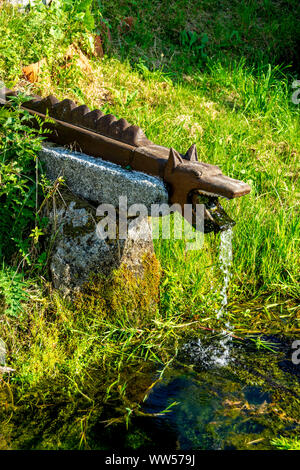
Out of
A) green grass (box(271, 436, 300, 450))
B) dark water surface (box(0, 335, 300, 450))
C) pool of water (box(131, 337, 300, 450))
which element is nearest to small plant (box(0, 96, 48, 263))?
dark water surface (box(0, 335, 300, 450))

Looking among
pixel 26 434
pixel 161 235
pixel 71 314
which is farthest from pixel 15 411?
pixel 161 235

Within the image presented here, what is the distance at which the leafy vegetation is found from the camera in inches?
138

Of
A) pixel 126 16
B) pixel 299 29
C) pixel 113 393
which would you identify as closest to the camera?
pixel 113 393

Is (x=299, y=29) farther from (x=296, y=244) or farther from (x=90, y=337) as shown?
(x=90, y=337)

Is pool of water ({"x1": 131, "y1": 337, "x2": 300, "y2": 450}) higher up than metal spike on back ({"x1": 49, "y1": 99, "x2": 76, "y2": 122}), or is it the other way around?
metal spike on back ({"x1": 49, "y1": 99, "x2": 76, "y2": 122})

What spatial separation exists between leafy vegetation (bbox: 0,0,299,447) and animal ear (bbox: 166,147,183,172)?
922 millimetres

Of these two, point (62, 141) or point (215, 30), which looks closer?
point (62, 141)

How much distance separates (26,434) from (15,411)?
0.20 meters

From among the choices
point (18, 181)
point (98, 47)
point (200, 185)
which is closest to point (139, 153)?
point (200, 185)

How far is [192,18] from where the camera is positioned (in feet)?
23.9

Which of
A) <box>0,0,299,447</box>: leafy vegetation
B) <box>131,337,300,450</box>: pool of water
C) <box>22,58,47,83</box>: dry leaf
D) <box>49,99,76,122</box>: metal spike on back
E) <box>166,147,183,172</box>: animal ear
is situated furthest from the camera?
<box>22,58,47,83</box>: dry leaf

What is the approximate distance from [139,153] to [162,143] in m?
1.56

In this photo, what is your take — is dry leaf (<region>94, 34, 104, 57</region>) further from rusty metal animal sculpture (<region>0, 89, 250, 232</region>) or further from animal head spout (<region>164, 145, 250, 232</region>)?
animal head spout (<region>164, 145, 250, 232</region>)

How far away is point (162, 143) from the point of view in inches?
197
